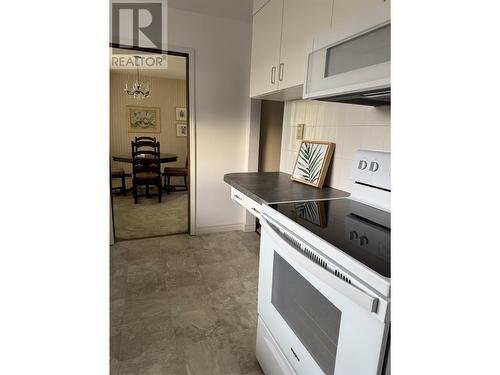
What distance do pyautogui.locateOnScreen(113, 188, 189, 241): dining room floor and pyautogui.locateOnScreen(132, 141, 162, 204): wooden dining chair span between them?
0.71 ft

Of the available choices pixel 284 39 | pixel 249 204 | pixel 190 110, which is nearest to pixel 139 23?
pixel 190 110

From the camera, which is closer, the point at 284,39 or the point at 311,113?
the point at 284,39

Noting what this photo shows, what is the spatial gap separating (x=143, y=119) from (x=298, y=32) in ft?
15.6

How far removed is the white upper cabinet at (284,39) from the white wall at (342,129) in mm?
320

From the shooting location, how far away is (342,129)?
5.33 feet

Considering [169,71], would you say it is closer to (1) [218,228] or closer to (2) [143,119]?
(2) [143,119]

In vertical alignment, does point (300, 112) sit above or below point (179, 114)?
below

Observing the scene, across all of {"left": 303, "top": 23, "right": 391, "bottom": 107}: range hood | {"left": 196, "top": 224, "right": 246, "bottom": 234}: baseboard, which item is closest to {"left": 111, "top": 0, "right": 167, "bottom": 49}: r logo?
{"left": 303, "top": 23, "right": 391, "bottom": 107}: range hood

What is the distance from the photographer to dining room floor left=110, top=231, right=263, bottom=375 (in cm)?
142

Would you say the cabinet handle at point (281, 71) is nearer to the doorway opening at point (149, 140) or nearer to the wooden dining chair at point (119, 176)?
the doorway opening at point (149, 140)

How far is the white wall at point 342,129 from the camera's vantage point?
137cm

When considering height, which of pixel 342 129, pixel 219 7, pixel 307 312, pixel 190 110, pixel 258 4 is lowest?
pixel 307 312

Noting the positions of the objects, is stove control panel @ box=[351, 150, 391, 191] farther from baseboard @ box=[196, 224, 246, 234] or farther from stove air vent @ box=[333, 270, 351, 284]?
baseboard @ box=[196, 224, 246, 234]
